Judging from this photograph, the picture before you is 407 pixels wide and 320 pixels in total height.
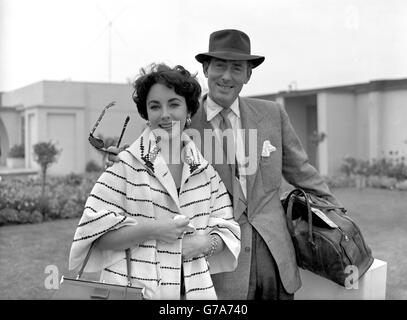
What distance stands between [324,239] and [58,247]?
4789 mm

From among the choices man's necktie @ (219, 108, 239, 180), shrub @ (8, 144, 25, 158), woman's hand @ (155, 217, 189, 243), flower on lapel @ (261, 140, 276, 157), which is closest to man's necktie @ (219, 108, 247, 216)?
man's necktie @ (219, 108, 239, 180)

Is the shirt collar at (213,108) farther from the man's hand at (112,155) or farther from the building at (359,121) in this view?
the building at (359,121)

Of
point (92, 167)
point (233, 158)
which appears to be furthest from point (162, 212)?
point (92, 167)

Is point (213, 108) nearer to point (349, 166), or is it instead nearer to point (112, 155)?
point (112, 155)

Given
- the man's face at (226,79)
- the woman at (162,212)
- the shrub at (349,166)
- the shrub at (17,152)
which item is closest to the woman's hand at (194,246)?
the woman at (162,212)

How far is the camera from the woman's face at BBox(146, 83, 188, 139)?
5.41ft

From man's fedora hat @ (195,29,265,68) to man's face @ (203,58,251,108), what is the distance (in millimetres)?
40

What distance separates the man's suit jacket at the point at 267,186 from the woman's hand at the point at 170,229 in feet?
1.21

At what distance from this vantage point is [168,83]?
1.65m

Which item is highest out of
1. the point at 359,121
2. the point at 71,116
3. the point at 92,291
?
the point at 71,116

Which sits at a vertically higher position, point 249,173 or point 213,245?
point 249,173
